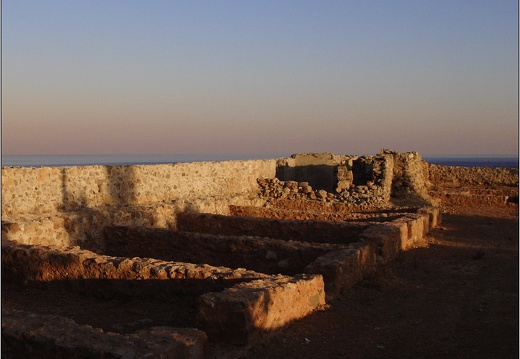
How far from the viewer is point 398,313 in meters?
6.83

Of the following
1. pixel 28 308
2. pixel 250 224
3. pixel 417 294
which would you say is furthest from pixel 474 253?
pixel 28 308

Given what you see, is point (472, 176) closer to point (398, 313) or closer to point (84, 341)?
point (398, 313)

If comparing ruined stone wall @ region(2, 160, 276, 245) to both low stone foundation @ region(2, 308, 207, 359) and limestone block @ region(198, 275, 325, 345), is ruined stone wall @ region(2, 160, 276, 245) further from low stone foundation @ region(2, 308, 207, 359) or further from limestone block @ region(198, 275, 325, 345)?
limestone block @ region(198, 275, 325, 345)

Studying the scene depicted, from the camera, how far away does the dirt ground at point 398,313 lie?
5372 mm

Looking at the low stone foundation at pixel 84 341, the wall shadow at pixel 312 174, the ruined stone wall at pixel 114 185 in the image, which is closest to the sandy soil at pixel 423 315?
the low stone foundation at pixel 84 341

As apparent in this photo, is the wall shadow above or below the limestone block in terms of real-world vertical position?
above

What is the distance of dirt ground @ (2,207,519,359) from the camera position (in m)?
5.37

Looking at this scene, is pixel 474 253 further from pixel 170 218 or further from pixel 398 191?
pixel 398 191

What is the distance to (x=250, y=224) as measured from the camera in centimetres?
1171

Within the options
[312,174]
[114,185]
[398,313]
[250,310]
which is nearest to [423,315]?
[398,313]

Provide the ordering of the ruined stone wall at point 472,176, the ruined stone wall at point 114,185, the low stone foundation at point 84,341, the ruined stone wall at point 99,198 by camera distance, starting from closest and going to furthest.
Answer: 1. the low stone foundation at point 84,341
2. the ruined stone wall at point 99,198
3. the ruined stone wall at point 114,185
4. the ruined stone wall at point 472,176

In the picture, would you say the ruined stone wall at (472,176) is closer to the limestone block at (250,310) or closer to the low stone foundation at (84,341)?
the limestone block at (250,310)

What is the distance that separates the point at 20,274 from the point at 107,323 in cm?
258

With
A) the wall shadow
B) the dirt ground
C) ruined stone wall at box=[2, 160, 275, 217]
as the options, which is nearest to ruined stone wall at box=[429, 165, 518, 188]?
the wall shadow
